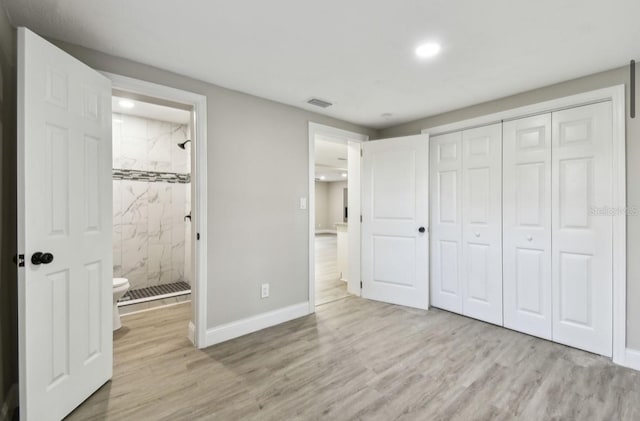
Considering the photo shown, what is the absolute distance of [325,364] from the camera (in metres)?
2.23

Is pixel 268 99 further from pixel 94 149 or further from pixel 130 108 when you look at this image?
pixel 130 108

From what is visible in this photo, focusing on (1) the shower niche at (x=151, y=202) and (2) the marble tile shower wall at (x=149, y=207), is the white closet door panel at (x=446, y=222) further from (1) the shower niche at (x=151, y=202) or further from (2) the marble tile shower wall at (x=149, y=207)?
(2) the marble tile shower wall at (x=149, y=207)

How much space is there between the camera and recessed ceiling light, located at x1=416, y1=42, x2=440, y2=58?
1.92 metres

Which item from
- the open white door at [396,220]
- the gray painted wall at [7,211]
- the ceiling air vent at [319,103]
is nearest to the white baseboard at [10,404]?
the gray painted wall at [7,211]

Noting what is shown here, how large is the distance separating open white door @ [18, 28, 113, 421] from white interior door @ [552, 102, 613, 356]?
143 inches

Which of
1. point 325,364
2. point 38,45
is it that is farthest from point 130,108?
point 325,364

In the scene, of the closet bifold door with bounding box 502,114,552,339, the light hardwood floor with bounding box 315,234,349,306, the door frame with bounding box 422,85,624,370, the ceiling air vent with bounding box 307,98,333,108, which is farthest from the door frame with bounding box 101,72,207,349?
the door frame with bounding box 422,85,624,370

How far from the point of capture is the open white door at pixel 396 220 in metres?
3.41

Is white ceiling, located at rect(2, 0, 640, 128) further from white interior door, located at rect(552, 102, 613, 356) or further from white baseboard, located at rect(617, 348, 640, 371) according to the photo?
white baseboard, located at rect(617, 348, 640, 371)

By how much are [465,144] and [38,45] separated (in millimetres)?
3545

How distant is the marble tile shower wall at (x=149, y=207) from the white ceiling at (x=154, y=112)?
0.14 m

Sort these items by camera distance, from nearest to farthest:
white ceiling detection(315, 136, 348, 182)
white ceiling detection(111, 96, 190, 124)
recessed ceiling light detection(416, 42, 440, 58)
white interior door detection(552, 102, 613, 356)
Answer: recessed ceiling light detection(416, 42, 440, 58)
white interior door detection(552, 102, 613, 356)
white ceiling detection(111, 96, 190, 124)
white ceiling detection(315, 136, 348, 182)

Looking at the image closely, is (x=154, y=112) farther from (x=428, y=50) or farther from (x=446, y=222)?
(x=446, y=222)

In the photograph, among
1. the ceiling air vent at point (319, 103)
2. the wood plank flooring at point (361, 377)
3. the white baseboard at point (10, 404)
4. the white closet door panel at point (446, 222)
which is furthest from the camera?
the white closet door panel at point (446, 222)
